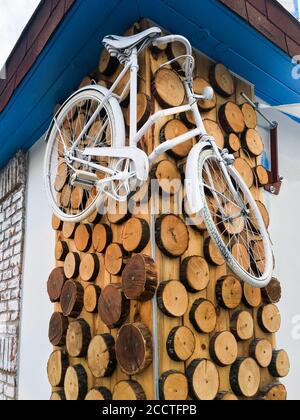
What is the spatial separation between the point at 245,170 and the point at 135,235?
0.78 m

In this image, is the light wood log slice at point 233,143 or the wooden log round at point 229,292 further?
the light wood log slice at point 233,143

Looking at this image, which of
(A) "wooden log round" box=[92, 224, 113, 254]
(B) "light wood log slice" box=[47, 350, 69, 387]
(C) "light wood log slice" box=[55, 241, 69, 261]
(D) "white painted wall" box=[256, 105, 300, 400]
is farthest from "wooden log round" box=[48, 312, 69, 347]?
(D) "white painted wall" box=[256, 105, 300, 400]

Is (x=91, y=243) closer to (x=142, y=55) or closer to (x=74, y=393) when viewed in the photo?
(x=74, y=393)

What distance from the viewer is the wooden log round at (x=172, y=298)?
1604 mm

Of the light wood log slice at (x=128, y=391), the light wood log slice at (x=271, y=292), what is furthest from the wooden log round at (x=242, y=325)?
the light wood log slice at (x=128, y=391)

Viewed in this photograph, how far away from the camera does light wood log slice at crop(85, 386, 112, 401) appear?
1.71 m

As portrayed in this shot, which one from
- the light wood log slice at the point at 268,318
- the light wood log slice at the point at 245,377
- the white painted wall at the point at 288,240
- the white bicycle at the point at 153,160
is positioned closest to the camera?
the white bicycle at the point at 153,160

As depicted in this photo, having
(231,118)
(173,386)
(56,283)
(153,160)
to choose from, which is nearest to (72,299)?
(56,283)

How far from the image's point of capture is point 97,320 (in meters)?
1.92

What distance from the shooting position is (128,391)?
1578 millimetres

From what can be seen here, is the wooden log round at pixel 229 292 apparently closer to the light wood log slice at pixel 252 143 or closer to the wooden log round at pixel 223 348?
the wooden log round at pixel 223 348

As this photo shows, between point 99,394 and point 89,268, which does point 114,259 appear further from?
point 99,394

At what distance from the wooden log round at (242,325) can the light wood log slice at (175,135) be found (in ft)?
2.43

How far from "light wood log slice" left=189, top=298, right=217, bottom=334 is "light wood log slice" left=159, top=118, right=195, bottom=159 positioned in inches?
24.7
